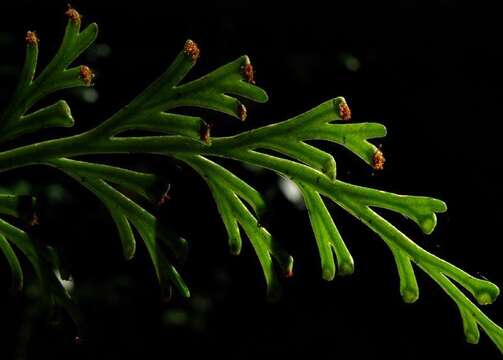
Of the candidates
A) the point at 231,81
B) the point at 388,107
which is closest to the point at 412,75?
the point at 388,107

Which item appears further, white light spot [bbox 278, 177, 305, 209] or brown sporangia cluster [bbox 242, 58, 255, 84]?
white light spot [bbox 278, 177, 305, 209]

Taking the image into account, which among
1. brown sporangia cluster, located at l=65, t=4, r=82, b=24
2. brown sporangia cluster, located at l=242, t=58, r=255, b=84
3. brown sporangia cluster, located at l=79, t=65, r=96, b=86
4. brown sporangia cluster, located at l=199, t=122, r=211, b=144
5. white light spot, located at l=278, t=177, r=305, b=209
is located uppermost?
brown sporangia cluster, located at l=65, t=4, r=82, b=24

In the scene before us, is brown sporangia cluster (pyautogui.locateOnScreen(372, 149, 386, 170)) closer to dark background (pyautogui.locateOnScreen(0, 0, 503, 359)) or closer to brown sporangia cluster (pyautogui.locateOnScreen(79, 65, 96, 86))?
brown sporangia cluster (pyautogui.locateOnScreen(79, 65, 96, 86))

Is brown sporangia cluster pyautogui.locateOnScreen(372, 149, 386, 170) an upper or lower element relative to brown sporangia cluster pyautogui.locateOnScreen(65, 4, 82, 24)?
lower

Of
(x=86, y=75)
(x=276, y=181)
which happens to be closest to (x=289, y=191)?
(x=276, y=181)

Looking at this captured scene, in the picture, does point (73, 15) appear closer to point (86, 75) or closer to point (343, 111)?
point (86, 75)

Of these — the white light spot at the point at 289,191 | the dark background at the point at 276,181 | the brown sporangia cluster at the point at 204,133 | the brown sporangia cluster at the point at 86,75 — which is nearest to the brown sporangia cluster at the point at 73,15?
the brown sporangia cluster at the point at 86,75

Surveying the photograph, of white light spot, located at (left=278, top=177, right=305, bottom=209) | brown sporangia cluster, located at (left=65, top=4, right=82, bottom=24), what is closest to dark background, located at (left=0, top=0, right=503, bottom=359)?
white light spot, located at (left=278, top=177, right=305, bottom=209)

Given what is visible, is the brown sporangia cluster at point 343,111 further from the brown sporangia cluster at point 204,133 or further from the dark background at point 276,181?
the dark background at point 276,181

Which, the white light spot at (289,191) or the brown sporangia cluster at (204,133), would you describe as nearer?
the brown sporangia cluster at (204,133)
